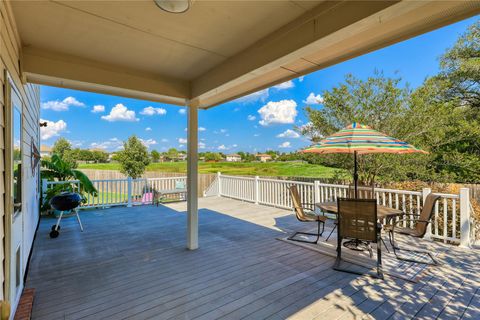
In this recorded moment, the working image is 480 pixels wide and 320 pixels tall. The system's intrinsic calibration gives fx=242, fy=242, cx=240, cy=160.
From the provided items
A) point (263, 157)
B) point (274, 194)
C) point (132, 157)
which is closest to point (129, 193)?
point (274, 194)

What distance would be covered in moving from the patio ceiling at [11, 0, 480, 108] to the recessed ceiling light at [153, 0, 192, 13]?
0.27 feet

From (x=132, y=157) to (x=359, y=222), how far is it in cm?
1278

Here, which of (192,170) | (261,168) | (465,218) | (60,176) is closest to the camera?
(465,218)

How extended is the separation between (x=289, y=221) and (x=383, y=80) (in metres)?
5.39

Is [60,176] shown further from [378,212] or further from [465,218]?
[465,218]

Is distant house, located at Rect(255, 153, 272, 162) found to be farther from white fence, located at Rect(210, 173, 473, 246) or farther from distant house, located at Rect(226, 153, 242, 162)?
white fence, located at Rect(210, 173, 473, 246)

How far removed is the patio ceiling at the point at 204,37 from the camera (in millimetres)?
1949

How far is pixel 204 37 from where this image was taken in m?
2.54

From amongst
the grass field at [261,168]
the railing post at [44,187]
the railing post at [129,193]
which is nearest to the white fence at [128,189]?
the railing post at [129,193]

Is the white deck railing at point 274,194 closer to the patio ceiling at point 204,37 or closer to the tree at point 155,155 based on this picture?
the patio ceiling at point 204,37

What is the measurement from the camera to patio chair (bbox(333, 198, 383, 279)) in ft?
10.6

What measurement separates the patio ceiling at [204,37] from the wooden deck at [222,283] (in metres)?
2.52

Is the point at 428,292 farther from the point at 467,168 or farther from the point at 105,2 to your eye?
the point at 467,168

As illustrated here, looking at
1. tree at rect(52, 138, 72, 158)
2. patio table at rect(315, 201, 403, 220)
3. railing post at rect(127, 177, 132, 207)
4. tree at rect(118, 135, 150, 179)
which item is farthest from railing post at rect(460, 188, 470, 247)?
tree at rect(52, 138, 72, 158)
